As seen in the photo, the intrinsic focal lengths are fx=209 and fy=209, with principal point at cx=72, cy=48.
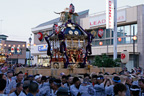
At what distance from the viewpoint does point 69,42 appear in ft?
59.3

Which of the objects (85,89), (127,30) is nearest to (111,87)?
(85,89)

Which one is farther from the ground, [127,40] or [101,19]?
A: [101,19]

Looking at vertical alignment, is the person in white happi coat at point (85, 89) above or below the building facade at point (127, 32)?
below

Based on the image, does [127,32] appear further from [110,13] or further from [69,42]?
[69,42]

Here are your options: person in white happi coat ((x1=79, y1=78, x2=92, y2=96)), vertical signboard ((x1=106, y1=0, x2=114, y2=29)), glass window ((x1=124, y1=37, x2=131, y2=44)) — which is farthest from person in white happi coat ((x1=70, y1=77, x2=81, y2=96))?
glass window ((x1=124, y1=37, x2=131, y2=44))

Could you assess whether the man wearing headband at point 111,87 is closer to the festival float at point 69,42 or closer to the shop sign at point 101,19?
the festival float at point 69,42

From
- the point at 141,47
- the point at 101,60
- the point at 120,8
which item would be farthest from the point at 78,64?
the point at 120,8

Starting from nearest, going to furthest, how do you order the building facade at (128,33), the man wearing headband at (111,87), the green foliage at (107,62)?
the man wearing headband at (111,87) < the green foliage at (107,62) < the building facade at (128,33)

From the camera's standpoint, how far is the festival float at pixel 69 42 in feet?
54.9

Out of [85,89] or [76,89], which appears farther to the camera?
[76,89]

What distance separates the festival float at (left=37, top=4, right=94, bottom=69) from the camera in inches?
658

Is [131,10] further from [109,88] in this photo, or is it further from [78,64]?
[109,88]

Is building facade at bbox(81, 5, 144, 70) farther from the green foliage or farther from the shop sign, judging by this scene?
the green foliage

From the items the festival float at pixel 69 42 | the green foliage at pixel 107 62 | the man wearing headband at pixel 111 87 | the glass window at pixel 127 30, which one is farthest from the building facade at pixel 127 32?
the man wearing headband at pixel 111 87
